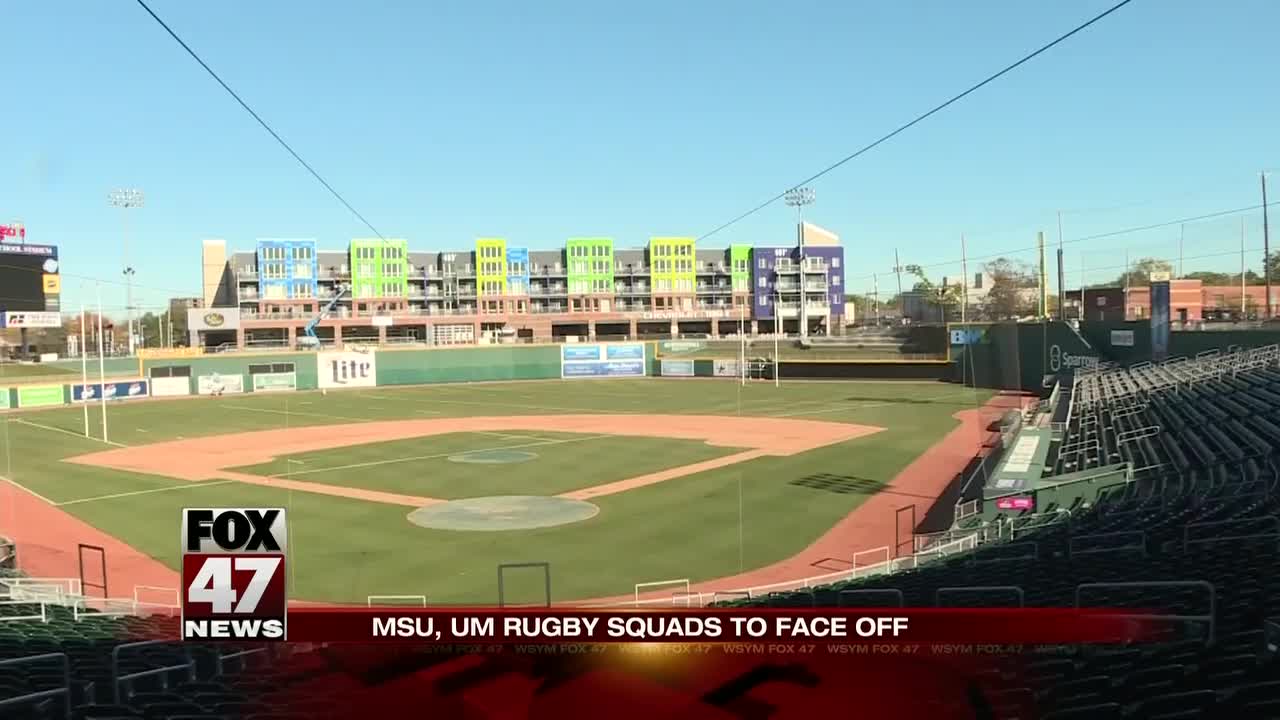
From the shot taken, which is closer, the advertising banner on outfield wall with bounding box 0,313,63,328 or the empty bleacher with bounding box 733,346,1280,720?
the empty bleacher with bounding box 733,346,1280,720

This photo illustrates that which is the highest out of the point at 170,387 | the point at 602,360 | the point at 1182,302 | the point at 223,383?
the point at 1182,302

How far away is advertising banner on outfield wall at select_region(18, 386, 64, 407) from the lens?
59.6 feet

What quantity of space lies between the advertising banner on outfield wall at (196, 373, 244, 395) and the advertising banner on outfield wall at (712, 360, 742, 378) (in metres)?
14.5

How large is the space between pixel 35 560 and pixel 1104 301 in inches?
1593

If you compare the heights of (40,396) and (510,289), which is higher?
(510,289)

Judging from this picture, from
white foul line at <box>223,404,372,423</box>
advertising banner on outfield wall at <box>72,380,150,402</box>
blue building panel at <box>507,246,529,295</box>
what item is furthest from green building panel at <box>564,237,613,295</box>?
advertising banner on outfield wall at <box>72,380,150,402</box>

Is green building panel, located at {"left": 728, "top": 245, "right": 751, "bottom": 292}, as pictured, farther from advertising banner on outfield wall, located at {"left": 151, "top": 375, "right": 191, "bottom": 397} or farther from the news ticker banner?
the news ticker banner

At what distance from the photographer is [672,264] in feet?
81.6

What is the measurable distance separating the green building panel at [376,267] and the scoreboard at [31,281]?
3660 millimetres

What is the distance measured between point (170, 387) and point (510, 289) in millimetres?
12966

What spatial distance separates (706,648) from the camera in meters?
6.73

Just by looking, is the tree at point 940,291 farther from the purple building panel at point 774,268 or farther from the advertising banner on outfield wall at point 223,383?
the advertising banner on outfield wall at point 223,383

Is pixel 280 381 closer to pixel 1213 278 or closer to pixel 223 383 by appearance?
pixel 223 383

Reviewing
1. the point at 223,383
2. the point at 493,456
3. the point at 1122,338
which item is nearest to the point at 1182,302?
the point at 1122,338
